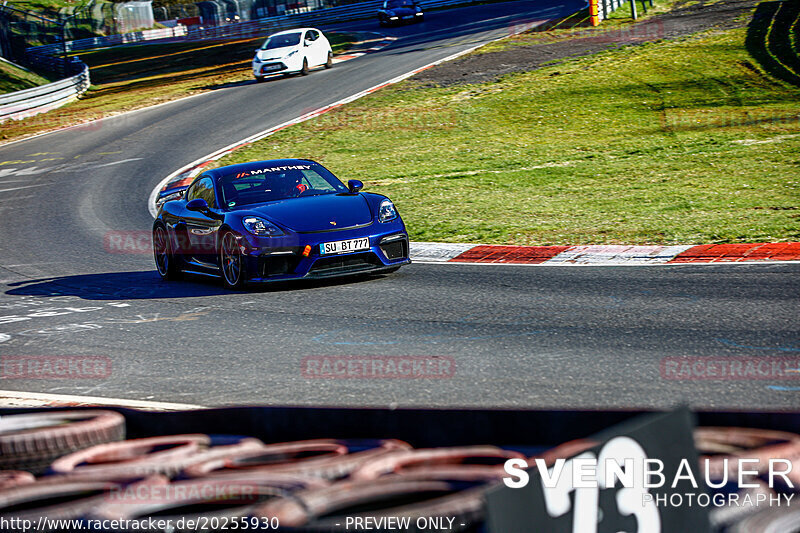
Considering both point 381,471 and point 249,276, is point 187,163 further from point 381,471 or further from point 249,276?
point 381,471

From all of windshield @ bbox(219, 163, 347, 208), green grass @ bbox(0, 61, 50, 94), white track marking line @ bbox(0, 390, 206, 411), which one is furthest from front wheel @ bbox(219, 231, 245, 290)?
green grass @ bbox(0, 61, 50, 94)

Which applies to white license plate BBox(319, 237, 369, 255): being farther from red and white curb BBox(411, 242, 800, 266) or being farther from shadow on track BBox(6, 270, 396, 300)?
red and white curb BBox(411, 242, 800, 266)

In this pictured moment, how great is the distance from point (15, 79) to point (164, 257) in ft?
113

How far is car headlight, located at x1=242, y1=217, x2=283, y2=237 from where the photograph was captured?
980 centimetres

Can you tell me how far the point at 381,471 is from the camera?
11.7 ft

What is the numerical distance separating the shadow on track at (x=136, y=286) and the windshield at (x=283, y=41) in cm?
2261

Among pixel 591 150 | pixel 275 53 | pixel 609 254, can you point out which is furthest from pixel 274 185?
pixel 275 53

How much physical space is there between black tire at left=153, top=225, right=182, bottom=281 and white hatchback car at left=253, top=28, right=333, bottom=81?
72.0 feet

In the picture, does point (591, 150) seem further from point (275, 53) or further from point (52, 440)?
point (275, 53)

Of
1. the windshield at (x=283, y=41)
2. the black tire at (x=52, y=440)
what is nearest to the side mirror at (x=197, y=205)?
the black tire at (x=52, y=440)

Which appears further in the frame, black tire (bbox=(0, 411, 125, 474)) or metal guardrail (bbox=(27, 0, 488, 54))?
metal guardrail (bbox=(27, 0, 488, 54))

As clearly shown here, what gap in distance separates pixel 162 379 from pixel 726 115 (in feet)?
50.0

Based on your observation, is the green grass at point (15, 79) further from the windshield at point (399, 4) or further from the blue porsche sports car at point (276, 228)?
the blue porsche sports car at point (276, 228)

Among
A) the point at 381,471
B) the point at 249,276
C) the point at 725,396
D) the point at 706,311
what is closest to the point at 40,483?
the point at 381,471
